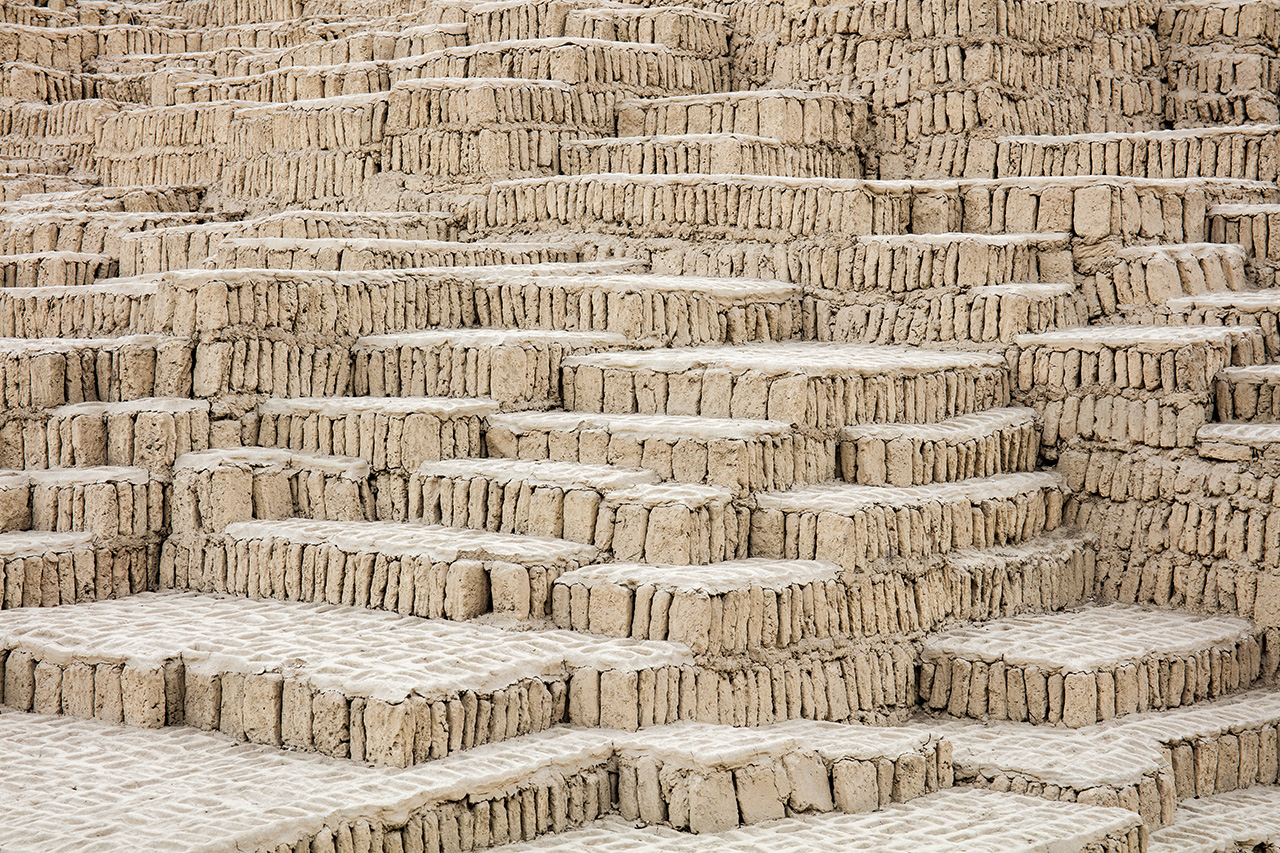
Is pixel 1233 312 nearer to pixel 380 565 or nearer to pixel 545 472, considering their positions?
pixel 545 472

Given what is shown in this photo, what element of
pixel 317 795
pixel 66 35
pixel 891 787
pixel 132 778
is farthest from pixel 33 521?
pixel 66 35

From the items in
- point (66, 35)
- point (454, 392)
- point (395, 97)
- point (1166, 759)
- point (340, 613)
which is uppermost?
point (66, 35)

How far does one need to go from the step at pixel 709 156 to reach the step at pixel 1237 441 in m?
3.49

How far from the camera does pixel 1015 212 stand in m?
9.98

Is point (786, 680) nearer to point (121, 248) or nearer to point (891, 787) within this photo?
point (891, 787)

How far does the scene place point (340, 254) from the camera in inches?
370

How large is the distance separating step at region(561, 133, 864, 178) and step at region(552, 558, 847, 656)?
3.94m

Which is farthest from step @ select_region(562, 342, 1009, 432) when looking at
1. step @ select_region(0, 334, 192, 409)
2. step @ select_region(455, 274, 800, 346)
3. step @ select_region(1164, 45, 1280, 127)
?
step @ select_region(1164, 45, 1280, 127)

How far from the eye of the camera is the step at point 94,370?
339 inches

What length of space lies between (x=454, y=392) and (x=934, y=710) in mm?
3302

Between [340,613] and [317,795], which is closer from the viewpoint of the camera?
[317,795]

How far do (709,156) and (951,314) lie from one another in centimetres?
213

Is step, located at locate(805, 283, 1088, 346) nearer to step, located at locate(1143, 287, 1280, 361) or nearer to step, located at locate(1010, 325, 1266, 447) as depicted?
step, located at locate(1010, 325, 1266, 447)

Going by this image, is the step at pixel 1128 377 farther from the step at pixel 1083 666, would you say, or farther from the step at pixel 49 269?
the step at pixel 49 269
